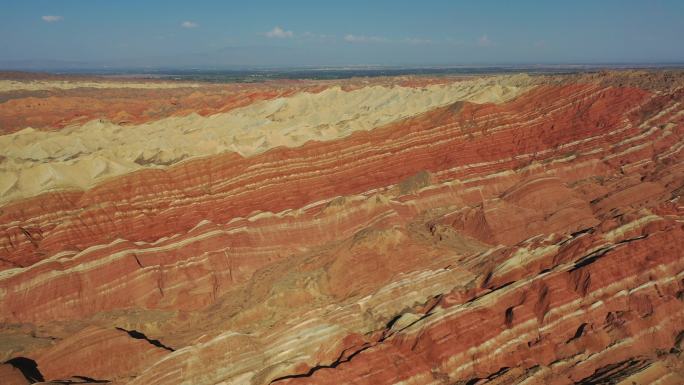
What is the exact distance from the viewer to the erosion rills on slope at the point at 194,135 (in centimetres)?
2675

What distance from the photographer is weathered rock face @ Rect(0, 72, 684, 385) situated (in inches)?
556

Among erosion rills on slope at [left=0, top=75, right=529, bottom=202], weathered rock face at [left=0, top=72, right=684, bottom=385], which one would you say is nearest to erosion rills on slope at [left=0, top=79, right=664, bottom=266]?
weathered rock face at [left=0, top=72, right=684, bottom=385]

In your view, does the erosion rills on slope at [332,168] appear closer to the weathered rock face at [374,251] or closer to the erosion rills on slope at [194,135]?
the weathered rock face at [374,251]

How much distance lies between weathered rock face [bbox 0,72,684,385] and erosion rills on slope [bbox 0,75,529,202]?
28cm

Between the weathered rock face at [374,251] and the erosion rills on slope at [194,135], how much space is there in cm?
28

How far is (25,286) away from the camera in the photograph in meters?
20.4

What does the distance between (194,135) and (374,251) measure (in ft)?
81.4

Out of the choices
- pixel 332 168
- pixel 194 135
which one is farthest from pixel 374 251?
pixel 194 135

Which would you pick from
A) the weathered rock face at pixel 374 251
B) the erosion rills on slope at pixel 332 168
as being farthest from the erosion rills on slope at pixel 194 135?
the erosion rills on slope at pixel 332 168

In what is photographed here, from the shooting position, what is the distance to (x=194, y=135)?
135 ft

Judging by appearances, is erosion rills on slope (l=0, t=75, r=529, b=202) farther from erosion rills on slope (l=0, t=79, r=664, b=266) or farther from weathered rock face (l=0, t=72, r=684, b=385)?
erosion rills on slope (l=0, t=79, r=664, b=266)

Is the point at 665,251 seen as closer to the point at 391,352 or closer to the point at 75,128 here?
the point at 391,352

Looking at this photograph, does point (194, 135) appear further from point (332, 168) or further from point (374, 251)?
point (374, 251)

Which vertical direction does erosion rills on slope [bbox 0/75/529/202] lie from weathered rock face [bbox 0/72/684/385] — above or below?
above
